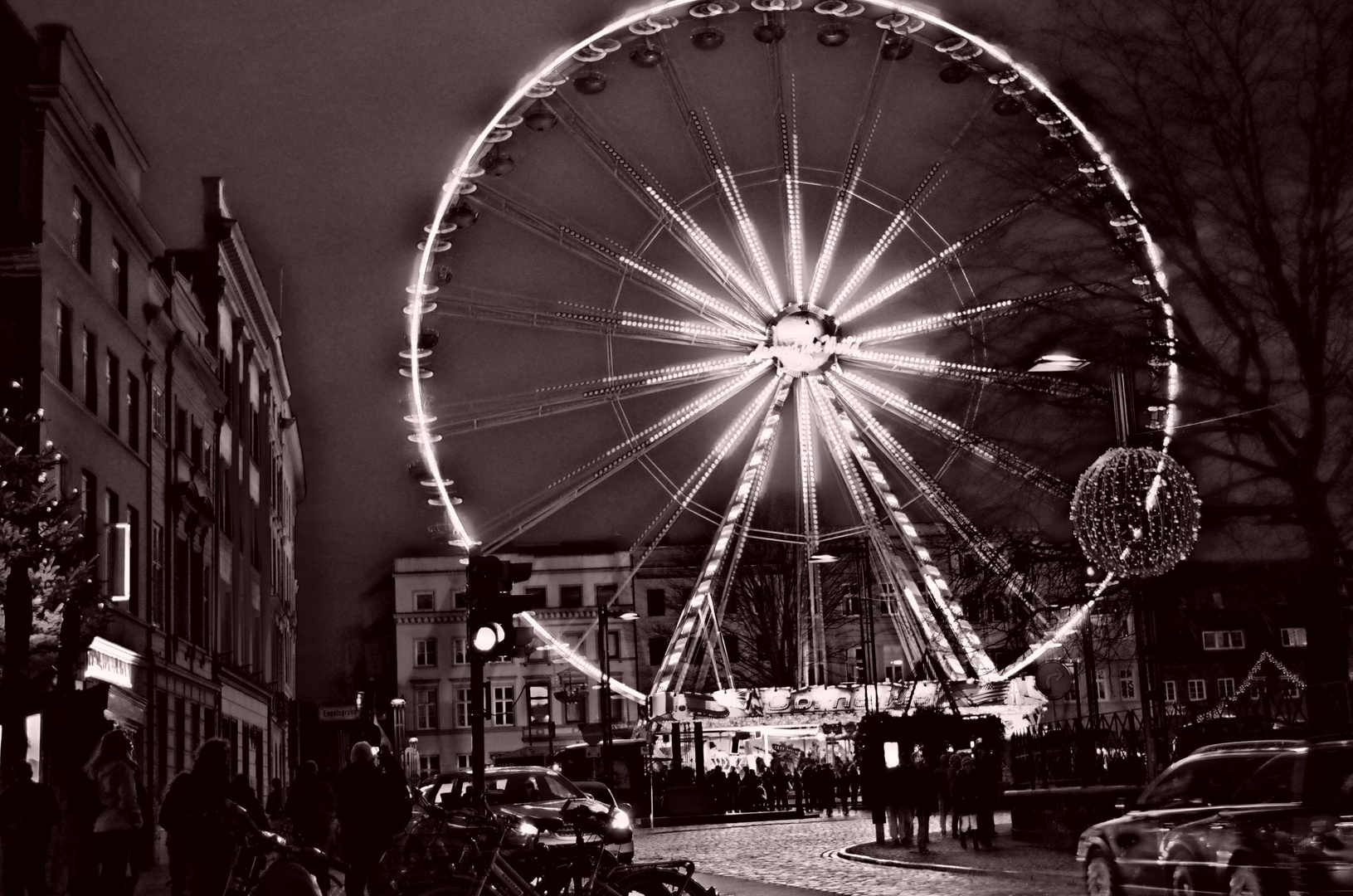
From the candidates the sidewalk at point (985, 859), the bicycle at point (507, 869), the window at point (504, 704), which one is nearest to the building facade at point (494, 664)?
the window at point (504, 704)

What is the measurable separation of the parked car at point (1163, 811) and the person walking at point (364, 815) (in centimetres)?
620

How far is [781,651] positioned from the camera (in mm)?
71125

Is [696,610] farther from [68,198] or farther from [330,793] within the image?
[330,793]

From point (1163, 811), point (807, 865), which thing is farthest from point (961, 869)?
point (1163, 811)

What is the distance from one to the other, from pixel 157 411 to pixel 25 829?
922 inches

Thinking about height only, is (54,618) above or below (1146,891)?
above

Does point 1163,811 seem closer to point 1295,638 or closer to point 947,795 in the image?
point 947,795

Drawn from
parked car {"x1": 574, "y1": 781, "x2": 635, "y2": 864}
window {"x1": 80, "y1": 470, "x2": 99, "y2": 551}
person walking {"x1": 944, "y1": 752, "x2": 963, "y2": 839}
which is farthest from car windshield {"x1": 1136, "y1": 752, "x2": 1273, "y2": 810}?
window {"x1": 80, "y1": 470, "x2": 99, "y2": 551}

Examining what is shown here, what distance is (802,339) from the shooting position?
3172 centimetres

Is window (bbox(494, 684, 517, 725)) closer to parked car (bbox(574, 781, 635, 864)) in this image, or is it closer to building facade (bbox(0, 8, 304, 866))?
building facade (bbox(0, 8, 304, 866))

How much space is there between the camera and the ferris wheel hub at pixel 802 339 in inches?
1247

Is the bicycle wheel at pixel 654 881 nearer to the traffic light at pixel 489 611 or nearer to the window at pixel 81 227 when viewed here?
the traffic light at pixel 489 611

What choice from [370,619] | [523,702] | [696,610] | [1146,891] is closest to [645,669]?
[523,702]

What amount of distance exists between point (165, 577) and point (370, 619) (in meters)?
70.4
